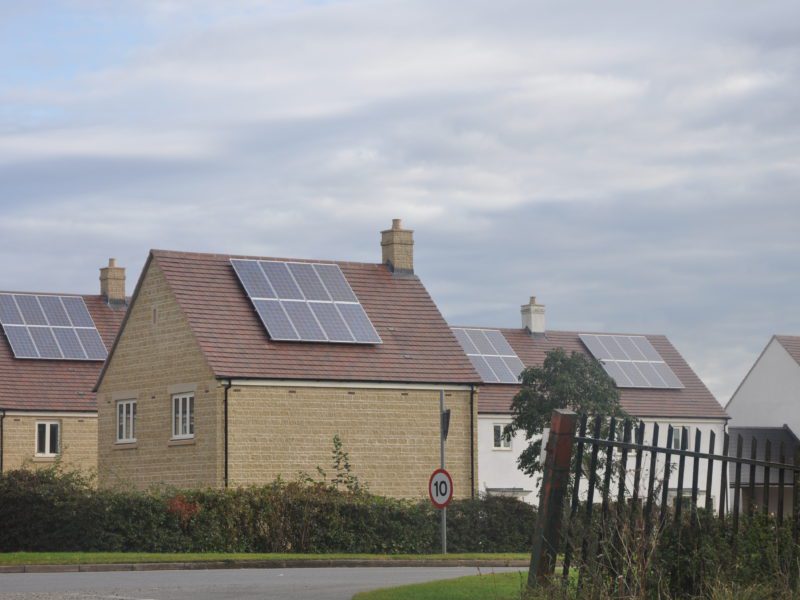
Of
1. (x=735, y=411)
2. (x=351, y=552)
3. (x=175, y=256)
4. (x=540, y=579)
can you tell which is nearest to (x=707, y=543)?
(x=540, y=579)

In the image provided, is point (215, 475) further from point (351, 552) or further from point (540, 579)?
point (540, 579)

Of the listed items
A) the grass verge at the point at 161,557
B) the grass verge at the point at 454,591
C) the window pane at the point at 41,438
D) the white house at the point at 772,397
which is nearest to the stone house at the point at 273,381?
the grass verge at the point at 161,557

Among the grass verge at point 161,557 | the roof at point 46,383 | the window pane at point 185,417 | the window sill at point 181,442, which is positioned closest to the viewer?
the grass verge at point 161,557

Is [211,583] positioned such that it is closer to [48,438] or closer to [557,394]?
[557,394]

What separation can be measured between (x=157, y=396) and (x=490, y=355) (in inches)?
862

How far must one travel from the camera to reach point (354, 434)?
140 ft

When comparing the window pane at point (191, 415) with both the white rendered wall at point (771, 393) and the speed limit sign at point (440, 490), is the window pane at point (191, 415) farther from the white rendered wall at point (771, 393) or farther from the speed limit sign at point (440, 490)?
the white rendered wall at point (771, 393)

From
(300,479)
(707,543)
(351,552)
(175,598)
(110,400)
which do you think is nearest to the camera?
(707,543)

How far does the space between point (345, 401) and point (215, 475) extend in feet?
15.4

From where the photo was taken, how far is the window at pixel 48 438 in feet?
178

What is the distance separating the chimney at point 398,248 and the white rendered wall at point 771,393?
28102 mm


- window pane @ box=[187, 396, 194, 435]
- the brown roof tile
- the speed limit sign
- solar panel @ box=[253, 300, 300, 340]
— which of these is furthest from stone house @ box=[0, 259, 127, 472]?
the speed limit sign

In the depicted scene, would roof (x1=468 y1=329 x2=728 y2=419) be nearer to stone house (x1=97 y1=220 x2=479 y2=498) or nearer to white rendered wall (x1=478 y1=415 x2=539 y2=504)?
white rendered wall (x1=478 y1=415 x2=539 y2=504)

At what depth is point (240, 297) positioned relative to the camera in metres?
44.3
